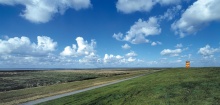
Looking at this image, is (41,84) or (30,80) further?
(30,80)

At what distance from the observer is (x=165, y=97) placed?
61.9 feet

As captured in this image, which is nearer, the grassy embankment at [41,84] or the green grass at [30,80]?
the grassy embankment at [41,84]

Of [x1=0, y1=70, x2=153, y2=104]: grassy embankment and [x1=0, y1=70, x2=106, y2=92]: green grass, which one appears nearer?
[x1=0, y1=70, x2=153, y2=104]: grassy embankment

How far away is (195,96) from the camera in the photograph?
58.6 ft

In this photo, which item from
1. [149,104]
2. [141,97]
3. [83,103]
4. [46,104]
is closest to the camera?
[149,104]

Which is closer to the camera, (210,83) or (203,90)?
(203,90)

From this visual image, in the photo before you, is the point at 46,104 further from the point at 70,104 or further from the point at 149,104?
the point at 149,104

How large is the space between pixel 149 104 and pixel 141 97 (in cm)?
287

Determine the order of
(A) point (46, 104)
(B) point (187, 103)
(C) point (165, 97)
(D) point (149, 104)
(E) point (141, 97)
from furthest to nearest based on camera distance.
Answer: (A) point (46, 104), (E) point (141, 97), (C) point (165, 97), (D) point (149, 104), (B) point (187, 103)

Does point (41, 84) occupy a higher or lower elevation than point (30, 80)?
lower

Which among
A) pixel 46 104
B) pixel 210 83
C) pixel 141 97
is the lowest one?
pixel 46 104

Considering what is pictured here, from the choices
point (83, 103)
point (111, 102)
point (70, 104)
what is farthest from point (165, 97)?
point (70, 104)

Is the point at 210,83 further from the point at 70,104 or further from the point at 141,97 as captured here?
the point at 70,104

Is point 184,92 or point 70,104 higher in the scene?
point 184,92
